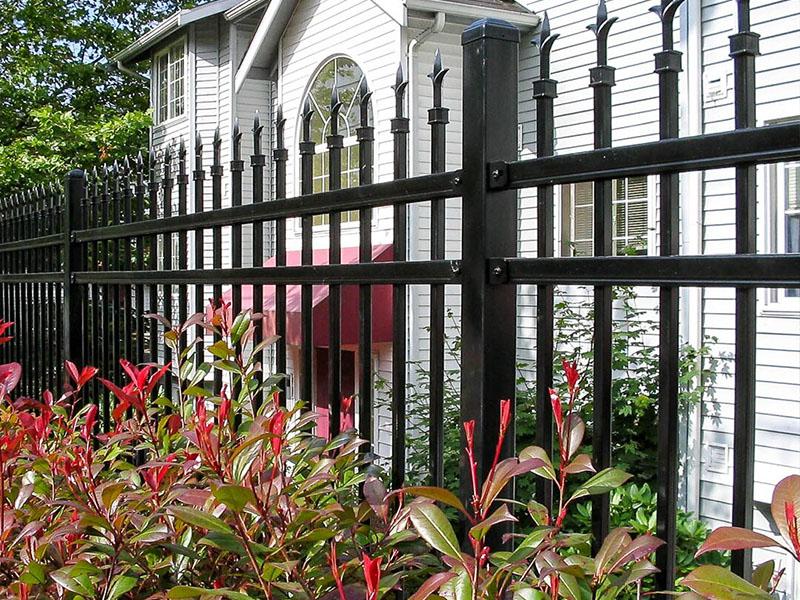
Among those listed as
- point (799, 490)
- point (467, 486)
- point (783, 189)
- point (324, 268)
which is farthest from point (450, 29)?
point (799, 490)

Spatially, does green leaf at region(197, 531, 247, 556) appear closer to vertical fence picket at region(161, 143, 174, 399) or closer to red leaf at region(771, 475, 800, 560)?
red leaf at region(771, 475, 800, 560)

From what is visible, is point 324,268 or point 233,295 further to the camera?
point 233,295

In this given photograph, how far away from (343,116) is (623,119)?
3721mm

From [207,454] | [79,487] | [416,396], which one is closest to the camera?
[207,454]

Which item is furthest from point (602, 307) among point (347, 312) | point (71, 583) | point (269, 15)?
point (269, 15)

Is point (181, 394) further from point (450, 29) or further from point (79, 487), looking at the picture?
point (450, 29)

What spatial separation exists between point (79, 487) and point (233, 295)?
1.08 meters

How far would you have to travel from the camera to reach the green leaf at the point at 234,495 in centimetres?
131

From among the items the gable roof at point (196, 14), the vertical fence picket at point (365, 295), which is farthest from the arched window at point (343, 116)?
the vertical fence picket at point (365, 295)

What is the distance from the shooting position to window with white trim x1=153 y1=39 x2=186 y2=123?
51.5 feet

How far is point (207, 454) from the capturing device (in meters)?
1.55

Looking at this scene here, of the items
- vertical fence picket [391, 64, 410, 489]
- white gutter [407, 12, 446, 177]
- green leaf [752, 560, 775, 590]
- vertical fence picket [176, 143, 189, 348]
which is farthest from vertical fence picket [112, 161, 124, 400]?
white gutter [407, 12, 446, 177]

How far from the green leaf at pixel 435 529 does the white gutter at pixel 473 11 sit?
23.4 ft

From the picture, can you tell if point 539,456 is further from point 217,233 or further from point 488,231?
point 217,233
